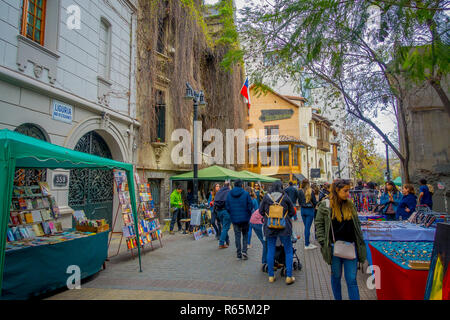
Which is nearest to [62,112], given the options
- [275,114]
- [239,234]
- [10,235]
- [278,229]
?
[10,235]

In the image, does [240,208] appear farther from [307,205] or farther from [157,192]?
[157,192]

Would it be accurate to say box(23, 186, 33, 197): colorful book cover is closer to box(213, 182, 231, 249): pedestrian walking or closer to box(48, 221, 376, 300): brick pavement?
box(48, 221, 376, 300): brick pavement

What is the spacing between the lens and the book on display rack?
17.2 ft

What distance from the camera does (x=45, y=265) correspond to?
473cm

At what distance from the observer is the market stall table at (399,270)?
133 inches

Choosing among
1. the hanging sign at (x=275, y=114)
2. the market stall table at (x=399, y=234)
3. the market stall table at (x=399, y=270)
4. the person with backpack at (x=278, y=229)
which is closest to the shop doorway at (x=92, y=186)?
the person with backpack at (x=278, y=229)

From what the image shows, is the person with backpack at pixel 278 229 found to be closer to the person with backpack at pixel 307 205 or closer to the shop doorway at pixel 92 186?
the person with backpack at pixel 307 205

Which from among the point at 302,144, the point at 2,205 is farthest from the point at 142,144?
the point at 302,144

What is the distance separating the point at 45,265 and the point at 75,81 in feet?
18.5

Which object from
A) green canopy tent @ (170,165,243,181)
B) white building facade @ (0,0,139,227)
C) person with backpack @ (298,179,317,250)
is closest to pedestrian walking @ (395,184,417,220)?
person with backpack @ (298,179,317,250)

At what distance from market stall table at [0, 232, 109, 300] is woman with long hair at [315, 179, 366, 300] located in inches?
162

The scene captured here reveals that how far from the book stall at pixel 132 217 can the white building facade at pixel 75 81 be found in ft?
6.49
